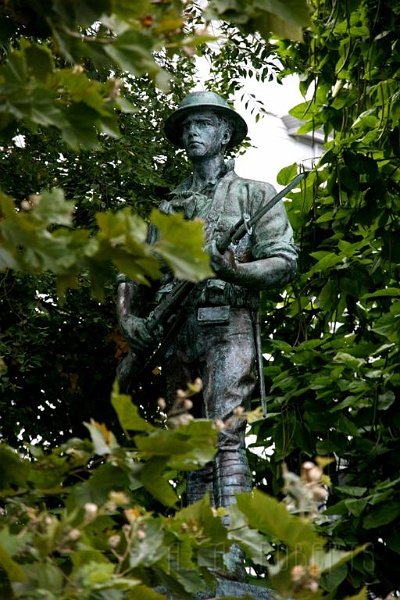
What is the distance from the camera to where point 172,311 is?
7.47 meters

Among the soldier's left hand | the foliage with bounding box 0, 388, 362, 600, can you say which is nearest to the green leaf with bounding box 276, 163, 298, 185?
the soldier's left hand

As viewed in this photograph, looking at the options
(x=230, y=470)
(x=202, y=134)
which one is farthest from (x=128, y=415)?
(x=202, y=134)

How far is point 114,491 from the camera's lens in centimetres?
464

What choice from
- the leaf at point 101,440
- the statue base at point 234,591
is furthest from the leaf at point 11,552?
the statue base at point 234,591

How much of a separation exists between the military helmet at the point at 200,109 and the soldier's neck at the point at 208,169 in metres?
0.17

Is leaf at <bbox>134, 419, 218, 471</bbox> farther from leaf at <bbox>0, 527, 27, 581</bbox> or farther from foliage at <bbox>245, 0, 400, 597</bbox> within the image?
foliage at <bbox>245, 0, 400, 597</bbox>

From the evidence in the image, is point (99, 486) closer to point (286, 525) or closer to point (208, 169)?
point (286, 525)

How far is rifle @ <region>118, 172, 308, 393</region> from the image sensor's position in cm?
716

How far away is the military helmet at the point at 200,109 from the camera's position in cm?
788

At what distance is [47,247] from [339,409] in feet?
19.6

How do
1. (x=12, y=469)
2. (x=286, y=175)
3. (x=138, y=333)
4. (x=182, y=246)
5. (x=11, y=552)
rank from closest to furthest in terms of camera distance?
(x=11, y=552), (x=182, y=246), (x=12, y=469), (x=138, y=333), (x=286, y=175)

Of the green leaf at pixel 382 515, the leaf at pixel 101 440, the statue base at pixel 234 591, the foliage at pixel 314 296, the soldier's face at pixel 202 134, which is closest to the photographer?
the leaf at pixel 101 440

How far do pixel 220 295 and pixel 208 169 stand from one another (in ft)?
2.40

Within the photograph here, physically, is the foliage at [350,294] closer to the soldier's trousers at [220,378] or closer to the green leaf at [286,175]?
the green leaf at [286,175]
